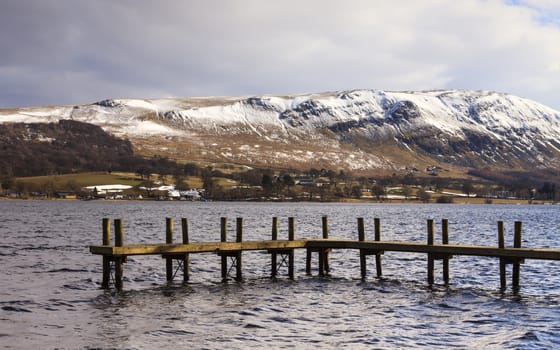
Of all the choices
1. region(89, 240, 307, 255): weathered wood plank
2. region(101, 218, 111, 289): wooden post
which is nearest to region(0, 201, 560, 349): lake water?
region(101, 218, 111, 289): wooden post

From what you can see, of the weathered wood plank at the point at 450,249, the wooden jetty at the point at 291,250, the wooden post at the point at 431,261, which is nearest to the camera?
the weathered wood plank at the point at 450,249

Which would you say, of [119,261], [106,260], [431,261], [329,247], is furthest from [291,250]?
[106,260]

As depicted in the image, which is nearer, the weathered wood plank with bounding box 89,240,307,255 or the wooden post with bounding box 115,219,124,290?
the weathered wood plank with bounding box 89,240,307,255

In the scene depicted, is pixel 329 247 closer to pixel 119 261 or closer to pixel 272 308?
pixel 272 308

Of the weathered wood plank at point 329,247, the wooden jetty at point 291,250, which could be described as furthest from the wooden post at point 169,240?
the weathered wood plank at point 329,247

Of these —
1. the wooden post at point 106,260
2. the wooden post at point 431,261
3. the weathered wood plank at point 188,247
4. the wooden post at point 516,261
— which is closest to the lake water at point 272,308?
the wooden post at point 431,261

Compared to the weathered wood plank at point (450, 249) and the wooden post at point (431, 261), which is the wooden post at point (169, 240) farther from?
the wooden post at point (431, 261)

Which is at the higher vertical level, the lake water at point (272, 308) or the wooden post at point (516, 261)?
the wooden post at point (516, 261)

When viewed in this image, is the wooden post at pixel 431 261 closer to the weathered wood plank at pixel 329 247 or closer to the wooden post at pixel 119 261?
the weathered wood plank at pixel 329 247

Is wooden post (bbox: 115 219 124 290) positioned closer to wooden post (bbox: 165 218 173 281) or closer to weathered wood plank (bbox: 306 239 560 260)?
wooden post (bbox: 165 218 173 281)

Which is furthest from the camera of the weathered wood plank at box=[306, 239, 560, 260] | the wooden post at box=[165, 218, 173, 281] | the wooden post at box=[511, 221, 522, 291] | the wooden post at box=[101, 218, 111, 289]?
the wooden post at box=[165, 218, 173, 281]

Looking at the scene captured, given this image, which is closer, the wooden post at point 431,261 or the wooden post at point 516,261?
the wooden post at point 516,261

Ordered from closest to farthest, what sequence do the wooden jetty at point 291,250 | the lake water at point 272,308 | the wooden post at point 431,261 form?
the lake water at point 272,308
the wooden jetty at point 291,250
the wooden post at point 431,261

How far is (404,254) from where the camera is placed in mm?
58062
